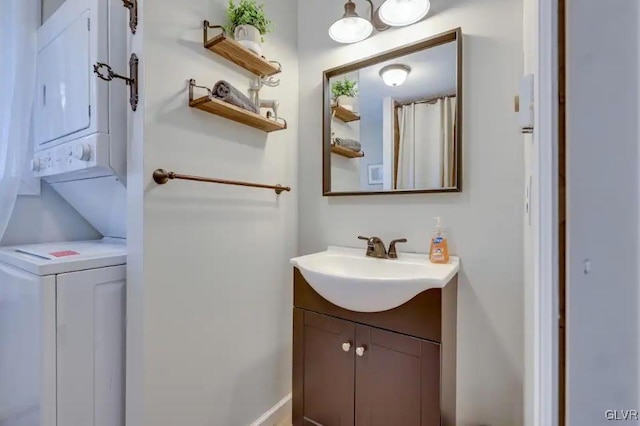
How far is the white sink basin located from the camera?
3.56 feet

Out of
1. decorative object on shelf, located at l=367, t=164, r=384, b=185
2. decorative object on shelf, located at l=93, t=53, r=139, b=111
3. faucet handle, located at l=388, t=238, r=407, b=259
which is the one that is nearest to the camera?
decorative object on shelf, located at l=93, t=53, r=139, b=111

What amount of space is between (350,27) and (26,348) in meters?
2.00

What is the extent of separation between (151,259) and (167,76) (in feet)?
2.34

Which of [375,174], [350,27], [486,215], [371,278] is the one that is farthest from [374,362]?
[350,27]

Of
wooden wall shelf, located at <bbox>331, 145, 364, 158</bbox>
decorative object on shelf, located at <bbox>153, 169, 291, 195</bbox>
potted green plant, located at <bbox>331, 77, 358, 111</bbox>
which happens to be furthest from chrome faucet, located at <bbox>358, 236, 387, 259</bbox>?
potted green plant, located at <bbox>331, 77, 358, 111</bbox>

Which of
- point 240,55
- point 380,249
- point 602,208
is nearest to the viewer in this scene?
point 602,208

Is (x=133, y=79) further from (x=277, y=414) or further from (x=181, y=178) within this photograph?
(x=277, y=414)

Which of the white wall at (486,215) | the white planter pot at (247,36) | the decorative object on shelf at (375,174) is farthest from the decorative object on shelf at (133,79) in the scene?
the white wall at (486,215)

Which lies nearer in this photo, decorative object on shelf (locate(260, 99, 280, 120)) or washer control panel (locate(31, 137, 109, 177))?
washer control panel (locate(31, 137, 109, 177))

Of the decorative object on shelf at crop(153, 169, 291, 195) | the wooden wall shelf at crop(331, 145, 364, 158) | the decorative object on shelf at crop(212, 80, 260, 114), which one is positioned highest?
the decorative object on shelf at crop(212, 80, 260, 114)

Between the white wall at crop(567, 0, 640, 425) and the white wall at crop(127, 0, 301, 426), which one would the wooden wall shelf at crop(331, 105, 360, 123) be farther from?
the white wall at crop(567, 0, 640, 425)

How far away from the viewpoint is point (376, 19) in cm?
158

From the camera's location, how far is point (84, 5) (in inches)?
48.2

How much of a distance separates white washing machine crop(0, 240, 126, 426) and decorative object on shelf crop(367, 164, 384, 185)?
1201 millimetres
